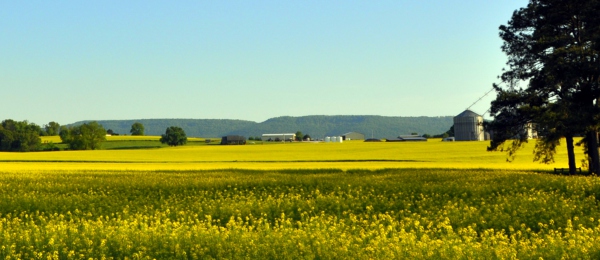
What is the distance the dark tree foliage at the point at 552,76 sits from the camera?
36.6 m

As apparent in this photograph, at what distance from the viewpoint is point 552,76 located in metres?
37.1

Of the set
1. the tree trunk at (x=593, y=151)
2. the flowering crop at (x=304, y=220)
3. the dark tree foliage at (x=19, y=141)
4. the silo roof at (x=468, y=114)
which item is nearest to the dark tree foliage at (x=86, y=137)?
the dark tree foliage at (x=19, y=141)

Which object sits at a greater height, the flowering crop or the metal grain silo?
the metal grain silo

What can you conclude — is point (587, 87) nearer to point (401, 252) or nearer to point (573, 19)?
point (573, 19)

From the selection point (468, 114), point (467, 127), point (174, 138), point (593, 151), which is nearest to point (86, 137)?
point (174, 138)

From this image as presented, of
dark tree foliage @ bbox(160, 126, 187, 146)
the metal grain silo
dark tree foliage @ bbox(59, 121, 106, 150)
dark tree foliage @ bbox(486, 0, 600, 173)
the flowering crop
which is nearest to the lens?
the flowering crop

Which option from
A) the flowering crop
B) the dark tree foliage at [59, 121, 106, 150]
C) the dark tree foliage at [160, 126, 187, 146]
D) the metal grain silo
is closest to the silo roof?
the metal grain silo

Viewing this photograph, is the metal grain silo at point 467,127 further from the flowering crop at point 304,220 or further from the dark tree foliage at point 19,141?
the flowering crop at point 304,220

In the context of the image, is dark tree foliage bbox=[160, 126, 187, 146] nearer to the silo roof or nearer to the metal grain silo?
the metal grain silo

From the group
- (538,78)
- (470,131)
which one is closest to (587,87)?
(538,78)

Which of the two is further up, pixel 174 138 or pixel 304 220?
pixel 174 138

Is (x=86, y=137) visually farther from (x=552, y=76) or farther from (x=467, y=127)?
(x=552, y=76)

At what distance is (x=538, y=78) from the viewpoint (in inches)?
1554

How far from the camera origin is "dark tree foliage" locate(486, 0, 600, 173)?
120ft
